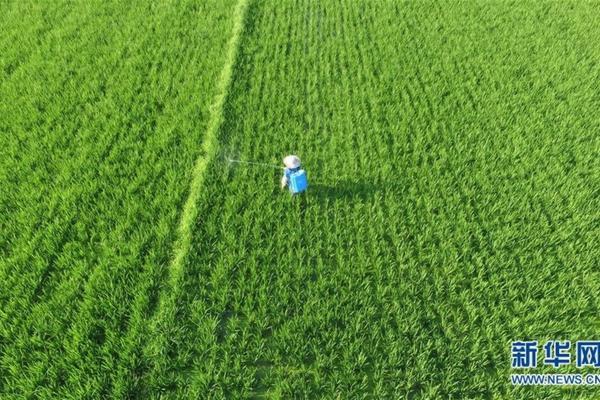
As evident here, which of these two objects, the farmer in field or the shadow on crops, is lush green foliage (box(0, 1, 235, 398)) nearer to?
the farmer in field

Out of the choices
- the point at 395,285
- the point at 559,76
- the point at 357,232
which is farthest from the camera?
the point at 559,76

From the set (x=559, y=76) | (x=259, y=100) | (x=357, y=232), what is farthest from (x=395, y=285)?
(x=559, y=76)

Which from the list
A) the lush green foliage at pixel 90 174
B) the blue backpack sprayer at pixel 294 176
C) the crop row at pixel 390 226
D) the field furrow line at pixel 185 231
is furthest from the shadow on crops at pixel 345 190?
the lush green foliage at pixel 90 174

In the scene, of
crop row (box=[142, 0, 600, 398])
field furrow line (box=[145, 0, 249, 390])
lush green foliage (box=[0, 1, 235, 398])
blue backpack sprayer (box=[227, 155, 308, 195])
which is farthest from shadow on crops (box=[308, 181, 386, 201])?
→ lush green foliage (box=[0, 1, 235, 398])

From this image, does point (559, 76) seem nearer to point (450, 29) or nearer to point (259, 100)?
point (450, 29)

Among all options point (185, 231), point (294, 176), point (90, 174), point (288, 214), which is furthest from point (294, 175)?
point (90, 174)
